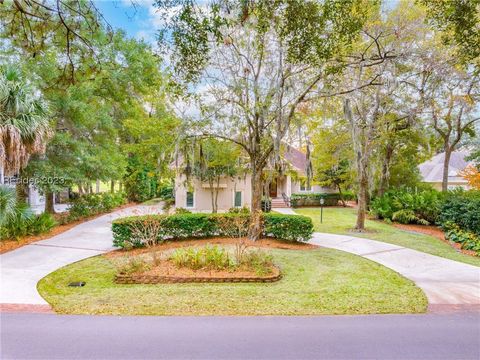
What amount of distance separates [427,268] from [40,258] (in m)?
10.1

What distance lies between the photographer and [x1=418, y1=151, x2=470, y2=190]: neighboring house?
26806 mm

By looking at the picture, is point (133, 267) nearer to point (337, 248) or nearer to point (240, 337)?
point (240, 337)

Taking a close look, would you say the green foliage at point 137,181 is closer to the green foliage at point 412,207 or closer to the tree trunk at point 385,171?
the tree trunk at point 385,171

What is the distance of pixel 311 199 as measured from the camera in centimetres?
2505

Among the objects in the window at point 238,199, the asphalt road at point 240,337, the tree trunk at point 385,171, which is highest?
the tree trunk at point 385,171

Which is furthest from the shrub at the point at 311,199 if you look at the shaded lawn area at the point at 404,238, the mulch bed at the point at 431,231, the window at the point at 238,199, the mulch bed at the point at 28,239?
the mulch bed at the point at 28,239

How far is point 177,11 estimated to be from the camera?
5.18m

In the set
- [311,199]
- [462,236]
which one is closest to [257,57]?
[462,236]

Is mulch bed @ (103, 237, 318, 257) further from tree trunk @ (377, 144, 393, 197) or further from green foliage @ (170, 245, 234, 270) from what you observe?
tree trunk @ (377, 144, 393, 197)

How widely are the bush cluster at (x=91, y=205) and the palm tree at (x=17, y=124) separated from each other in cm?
613

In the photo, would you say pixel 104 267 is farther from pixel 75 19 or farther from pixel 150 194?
pixel 150 194

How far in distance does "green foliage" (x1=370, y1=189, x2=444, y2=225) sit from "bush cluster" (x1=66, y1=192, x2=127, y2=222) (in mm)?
15910

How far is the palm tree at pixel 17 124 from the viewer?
8570 mm

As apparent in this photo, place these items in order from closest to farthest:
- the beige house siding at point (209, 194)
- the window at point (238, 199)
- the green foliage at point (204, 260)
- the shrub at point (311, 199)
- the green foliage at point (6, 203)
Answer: the green foliage at point (204, 260) < the green foliage at point (6, 203) < the beige house siding at point (209, 194) < the window at point (238, 199) < the shrub at point (311, 199)
